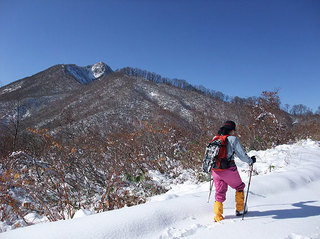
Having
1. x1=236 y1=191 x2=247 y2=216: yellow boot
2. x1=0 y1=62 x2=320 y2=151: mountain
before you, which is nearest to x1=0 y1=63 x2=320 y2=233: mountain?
x1=0 y1=62 x2=320 y2=151: mountain

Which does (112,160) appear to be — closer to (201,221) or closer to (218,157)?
(201,221)

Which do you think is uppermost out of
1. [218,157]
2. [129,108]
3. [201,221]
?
[129,108]

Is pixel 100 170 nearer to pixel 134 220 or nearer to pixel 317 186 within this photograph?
pixel 134 220

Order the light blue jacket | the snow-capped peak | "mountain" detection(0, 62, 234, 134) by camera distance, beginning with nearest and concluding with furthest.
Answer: the light blue jacket → "mountain" detection(0, 62, 234, 134) → the snow-capped peak

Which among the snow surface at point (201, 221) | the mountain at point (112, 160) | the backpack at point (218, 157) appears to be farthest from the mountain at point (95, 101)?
the backpack at point (218, 157)

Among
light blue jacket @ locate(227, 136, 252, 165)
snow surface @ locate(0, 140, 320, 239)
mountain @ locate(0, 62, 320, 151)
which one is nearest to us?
snow surface @ locate(0, 140, 320, 239)

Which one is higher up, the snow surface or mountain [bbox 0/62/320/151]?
mountain [bbox 0/62/320/151]

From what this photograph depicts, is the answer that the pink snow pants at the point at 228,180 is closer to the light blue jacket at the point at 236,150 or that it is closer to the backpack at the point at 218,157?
the backpack at the point at 218,157

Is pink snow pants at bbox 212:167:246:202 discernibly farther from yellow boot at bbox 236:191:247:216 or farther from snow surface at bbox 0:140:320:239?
snow surface at bbox 0:140:320:239

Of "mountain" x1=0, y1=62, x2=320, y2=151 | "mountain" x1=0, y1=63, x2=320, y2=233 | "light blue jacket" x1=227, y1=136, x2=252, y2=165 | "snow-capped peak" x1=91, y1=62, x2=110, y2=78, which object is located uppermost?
"snow-capped peak" x1=91, y1=62, x2=110, y2=78

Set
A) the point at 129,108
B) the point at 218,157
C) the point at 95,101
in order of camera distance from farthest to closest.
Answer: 1. the point at 95,101
2. the point at 129,108
3. the point at 218,157

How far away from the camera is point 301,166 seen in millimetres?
4574

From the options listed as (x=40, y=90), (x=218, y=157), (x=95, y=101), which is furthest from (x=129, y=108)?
(x=40, y=90)

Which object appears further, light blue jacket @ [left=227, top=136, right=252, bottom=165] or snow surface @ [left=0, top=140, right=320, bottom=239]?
light blue jacket @ [left=227, top=136, right=252, bottom=165]
